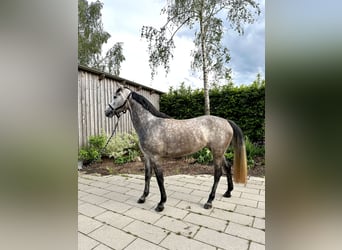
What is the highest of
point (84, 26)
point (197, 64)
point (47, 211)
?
point (84, 26)

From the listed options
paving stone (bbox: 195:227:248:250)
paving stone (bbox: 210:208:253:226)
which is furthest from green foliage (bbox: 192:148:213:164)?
paving stone (bbox: 195:227:248:250)

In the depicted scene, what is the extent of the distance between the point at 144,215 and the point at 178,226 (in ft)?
1.44

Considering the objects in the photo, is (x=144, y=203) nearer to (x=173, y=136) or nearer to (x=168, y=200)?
(x=168, y=200)

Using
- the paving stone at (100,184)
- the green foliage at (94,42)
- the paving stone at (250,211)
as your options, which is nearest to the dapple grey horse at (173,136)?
the paving stone at (250,211)

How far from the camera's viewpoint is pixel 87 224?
72.6 inches

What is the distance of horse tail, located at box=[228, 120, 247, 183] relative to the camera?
2482mm

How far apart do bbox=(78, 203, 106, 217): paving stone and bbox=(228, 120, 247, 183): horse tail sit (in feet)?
5.92

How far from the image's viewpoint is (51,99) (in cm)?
46

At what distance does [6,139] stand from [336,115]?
0.65 metres

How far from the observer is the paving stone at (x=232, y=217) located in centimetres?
188

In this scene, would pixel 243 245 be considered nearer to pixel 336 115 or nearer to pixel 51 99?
pixel 336 115

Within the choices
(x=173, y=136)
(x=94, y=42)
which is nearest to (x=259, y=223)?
(x=173, y=136)

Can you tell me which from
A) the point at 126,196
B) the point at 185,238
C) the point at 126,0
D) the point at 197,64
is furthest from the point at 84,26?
the point at 185,238

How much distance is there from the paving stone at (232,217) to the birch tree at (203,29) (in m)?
3.28
